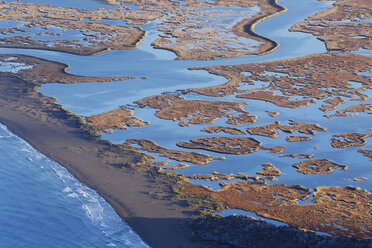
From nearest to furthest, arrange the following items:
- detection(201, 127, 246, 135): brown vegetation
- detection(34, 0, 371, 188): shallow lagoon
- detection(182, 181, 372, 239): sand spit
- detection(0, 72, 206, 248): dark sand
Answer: detection(0, 72, 206, 248): dark sand → detection(182, 181, 372, 239): sand spit → detection(34, 0, 371, 188): shallow lagoon → detection(201, 127, 246, 135): brown vegetation

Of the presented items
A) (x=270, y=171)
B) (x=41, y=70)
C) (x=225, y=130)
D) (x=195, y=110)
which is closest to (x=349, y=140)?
(x=270, y=171)

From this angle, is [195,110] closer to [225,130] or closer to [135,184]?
[225,130]

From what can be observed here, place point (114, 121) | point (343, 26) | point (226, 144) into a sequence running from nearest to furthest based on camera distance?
point (226, 144) → point (114, 121) → point (343, 26)

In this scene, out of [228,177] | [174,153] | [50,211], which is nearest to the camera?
[50,211]

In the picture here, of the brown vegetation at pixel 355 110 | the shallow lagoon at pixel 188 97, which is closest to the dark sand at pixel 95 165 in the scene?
the shallow lagoon at pixel 188 97

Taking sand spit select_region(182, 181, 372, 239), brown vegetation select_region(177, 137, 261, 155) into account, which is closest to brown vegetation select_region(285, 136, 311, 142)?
brown vegetation select_region(177, 137, 261, 155)

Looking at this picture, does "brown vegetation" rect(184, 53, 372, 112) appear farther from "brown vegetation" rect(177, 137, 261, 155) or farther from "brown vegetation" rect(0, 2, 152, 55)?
"brown vegetation" rect(0, 2, 152, 55)
